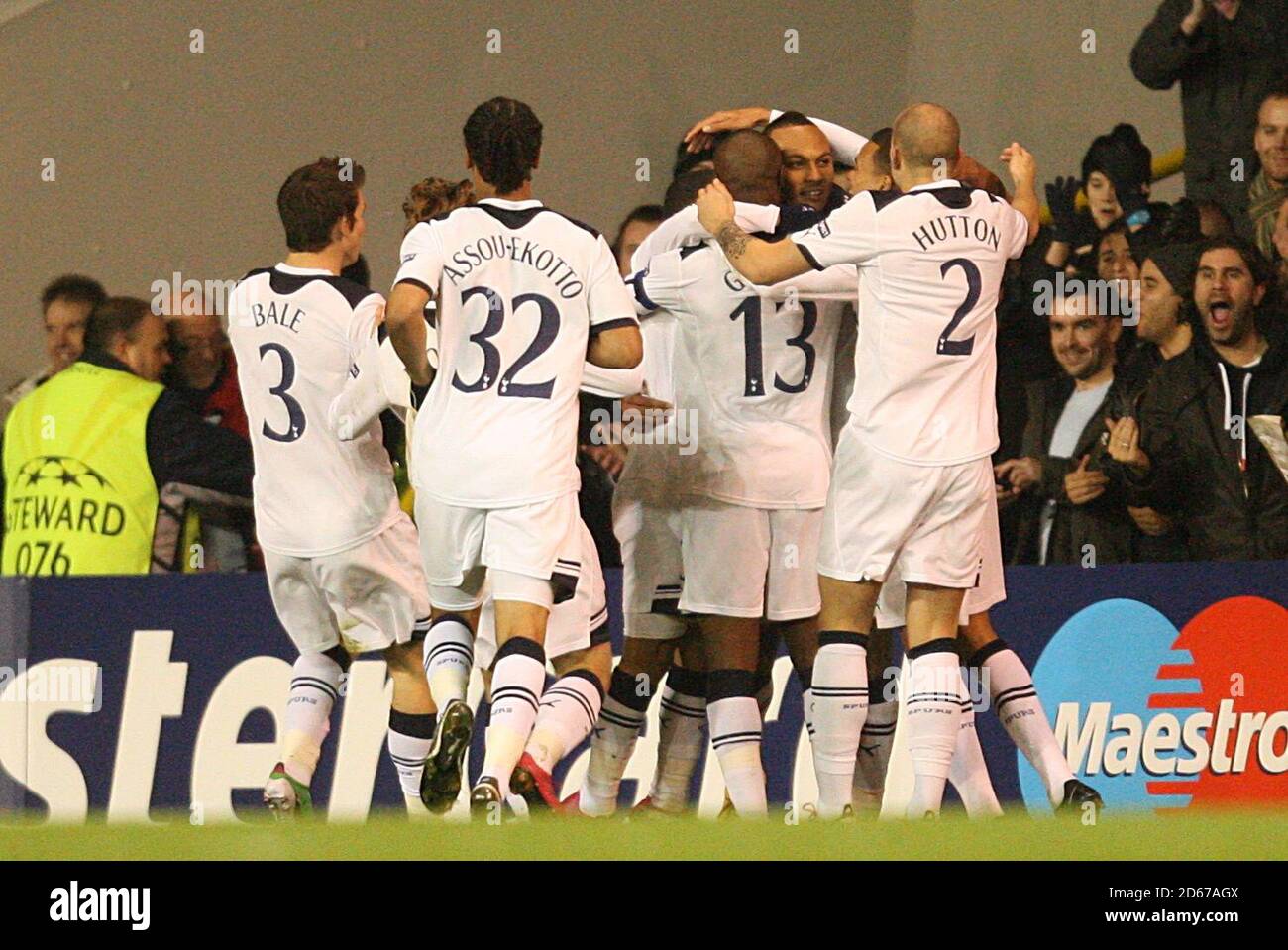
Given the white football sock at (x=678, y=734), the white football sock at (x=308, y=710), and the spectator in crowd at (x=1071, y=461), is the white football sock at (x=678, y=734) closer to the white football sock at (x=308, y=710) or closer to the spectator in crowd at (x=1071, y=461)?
the white football sock at (x=308, y=710)

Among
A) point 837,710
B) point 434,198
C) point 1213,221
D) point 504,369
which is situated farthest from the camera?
point 1213,221

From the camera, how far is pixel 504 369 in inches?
264

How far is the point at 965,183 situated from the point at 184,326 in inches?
126

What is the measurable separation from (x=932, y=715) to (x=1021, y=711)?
1.51 ft

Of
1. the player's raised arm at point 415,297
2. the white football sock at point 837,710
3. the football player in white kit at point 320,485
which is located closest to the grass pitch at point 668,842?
the white football sock at point 837,710

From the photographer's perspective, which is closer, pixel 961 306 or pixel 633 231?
pixel 961 306

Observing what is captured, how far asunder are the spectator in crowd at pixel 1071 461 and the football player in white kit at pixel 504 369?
6.97 feet

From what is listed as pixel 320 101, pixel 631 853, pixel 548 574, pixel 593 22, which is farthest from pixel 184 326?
pixel 631 853

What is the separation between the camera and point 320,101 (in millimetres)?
8758

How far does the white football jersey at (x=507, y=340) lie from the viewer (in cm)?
666

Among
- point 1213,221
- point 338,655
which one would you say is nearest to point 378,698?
point 338,655

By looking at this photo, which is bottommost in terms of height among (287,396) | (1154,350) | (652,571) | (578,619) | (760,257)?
(578,619)

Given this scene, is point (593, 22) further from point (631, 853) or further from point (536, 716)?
point (631, 853)

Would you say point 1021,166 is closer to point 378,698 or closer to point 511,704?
point 511,704
